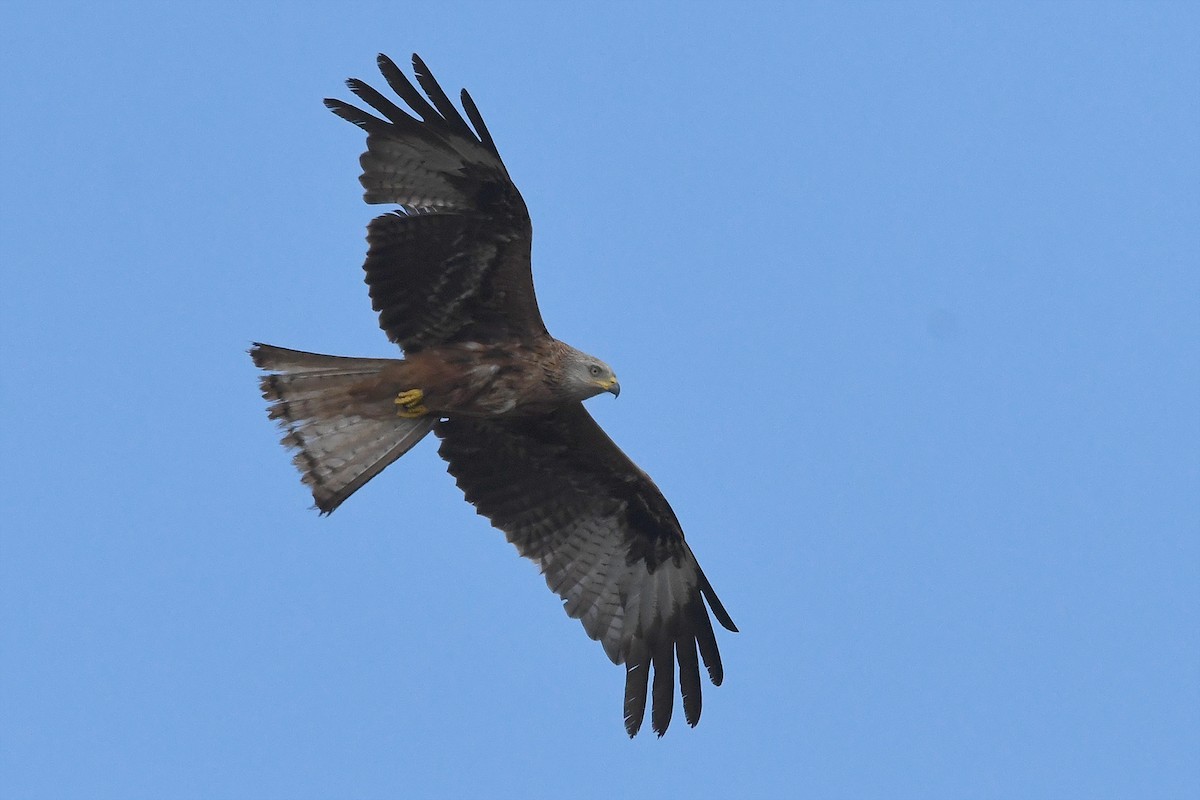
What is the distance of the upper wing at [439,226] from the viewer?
10.2 m

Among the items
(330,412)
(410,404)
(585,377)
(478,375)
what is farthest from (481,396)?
(330,412)

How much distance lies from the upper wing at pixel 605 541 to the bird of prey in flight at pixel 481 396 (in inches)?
0.4

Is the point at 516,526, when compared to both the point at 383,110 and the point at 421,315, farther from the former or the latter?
the point at 383,110

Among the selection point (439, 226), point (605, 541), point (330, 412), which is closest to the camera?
point (439, 226)

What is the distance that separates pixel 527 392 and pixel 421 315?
0.85m

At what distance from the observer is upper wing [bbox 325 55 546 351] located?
1023 cm

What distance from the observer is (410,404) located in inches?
424

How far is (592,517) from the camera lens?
39.0 ft

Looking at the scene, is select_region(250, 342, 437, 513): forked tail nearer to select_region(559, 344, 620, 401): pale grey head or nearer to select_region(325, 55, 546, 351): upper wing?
select_region(325, 55, 546, 351): upper wing

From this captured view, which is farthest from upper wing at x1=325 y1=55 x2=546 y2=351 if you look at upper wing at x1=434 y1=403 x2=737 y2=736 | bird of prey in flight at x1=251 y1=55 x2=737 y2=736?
upper wing at x1=434 y1=403 x2=737 y2=736

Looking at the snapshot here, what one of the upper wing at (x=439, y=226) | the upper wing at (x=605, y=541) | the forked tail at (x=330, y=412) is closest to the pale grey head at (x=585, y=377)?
the upper wing at (x=439, y=226)

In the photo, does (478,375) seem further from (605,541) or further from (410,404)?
(605,541)

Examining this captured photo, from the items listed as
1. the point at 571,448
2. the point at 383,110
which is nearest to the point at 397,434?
the point at 571,448

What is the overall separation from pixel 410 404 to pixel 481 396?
0.47 m
